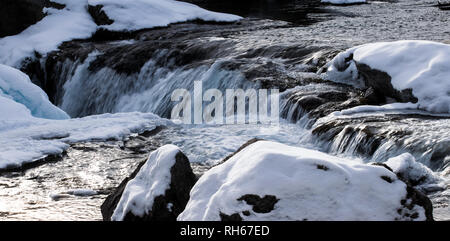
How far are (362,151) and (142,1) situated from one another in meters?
13.7

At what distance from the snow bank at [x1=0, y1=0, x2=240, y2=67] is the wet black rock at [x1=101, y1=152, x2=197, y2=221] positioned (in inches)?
480

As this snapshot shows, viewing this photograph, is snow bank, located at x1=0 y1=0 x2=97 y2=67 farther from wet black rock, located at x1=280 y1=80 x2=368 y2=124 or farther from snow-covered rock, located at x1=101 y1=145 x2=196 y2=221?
snow-covered rock, located at x1=101 y1=145 x2=196 y2=221

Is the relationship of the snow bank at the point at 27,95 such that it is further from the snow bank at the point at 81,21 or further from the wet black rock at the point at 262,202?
the wet black rock at the point at 262,202

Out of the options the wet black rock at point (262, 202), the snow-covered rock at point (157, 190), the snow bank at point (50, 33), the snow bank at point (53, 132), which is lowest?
the snow bank at point (53, 132)

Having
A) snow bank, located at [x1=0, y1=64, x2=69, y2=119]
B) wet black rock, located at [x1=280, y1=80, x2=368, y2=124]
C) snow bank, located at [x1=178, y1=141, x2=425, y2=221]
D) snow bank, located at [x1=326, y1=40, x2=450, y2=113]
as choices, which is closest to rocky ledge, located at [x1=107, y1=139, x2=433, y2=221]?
snow bank, located at [x1=178, y1=141, x2=425, y2=221]

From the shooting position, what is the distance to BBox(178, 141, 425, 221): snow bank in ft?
12.7

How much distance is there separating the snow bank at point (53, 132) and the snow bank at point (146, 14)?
26.6 feet

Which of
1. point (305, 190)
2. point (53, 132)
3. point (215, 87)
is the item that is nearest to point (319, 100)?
point (215, 87)

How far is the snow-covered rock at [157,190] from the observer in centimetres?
495

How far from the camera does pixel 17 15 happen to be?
709 inches

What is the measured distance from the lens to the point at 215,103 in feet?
37.8

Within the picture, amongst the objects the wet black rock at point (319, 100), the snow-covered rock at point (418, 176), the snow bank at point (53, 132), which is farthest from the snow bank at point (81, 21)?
the snow-covered rock at point (418, 176)

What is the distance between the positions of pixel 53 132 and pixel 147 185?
190 inches
